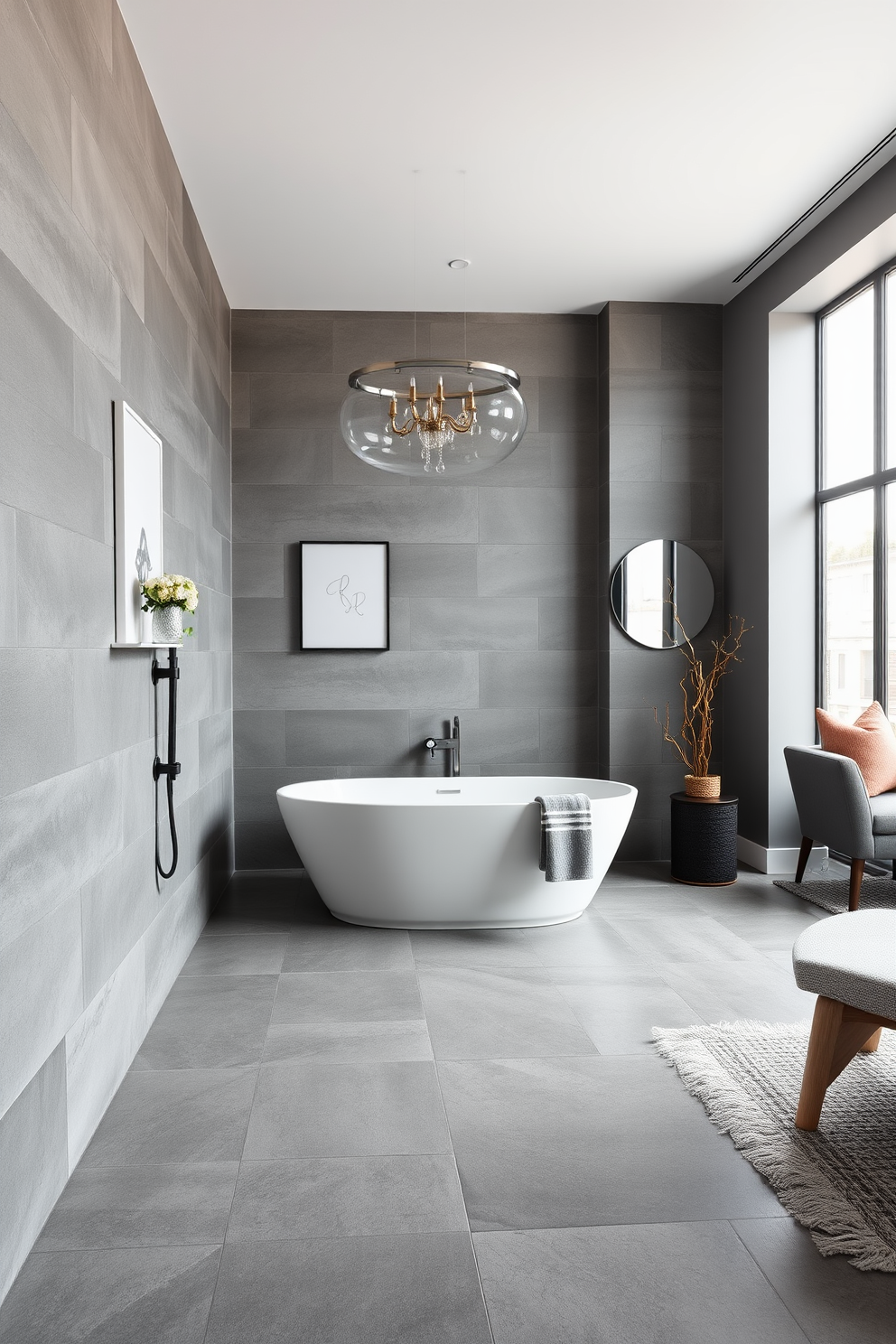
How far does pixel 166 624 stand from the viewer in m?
2.92

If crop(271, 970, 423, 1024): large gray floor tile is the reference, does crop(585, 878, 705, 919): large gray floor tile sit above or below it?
below

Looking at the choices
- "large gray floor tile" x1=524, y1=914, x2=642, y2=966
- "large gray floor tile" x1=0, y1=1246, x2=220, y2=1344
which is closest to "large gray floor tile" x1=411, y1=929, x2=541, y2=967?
"large gray floor tile" x1=524, y1=914, x2=642, y2=966

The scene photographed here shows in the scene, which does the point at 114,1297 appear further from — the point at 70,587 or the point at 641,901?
the point at 641,901

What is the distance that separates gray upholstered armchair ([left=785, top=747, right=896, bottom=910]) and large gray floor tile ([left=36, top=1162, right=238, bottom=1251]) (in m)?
2.95

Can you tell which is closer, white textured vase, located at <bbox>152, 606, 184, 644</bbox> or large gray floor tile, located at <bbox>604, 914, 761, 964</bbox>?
white textured vase, located at <bbox>152, 606, 184, 644</bbox>

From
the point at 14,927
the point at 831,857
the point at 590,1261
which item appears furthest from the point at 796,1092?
the point at 831,857

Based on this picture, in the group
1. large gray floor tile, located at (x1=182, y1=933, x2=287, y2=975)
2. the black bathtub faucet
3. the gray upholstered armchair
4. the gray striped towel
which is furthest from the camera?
the black bathtub faucet

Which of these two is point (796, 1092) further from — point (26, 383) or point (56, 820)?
point (26, 383)

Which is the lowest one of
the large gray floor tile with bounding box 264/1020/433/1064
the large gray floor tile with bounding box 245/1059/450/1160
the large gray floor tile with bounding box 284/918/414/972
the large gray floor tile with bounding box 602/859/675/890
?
the large gray floor tile with bounding box 602/859/675/890

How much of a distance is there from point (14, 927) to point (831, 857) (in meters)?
4.23

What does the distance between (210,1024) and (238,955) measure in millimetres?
714

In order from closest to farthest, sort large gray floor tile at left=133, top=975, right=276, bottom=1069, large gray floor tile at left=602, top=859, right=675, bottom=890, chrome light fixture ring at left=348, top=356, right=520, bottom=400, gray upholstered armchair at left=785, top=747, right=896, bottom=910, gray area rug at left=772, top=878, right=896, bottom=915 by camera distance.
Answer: large gray floor tile at left=133, top=975, right=276, bottom=1069 < chrome light fixture ring at left=348, top=356, right=520, bottom=400 < gray upholstered armchair at left=785, top=747, right=896, bottom=910 < gray area rug at left=772, top=878, right=896, bottom=915 < large gray floor tile at left=602, top=859, right=675, bottom=890

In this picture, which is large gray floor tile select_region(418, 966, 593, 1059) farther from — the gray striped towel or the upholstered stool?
the upholstered stool

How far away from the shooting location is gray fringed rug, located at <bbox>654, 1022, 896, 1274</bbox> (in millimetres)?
1927
